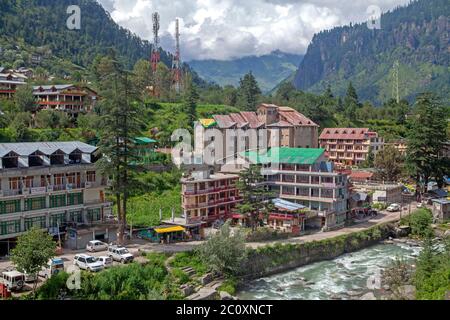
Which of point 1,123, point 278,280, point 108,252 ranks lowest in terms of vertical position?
point 278,280

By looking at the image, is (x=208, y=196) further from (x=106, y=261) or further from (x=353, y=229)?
(x=353, y=229)

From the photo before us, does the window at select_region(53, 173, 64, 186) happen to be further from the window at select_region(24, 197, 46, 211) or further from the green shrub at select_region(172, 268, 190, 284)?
the green shrub at select_region(172, 268, 190, 284)

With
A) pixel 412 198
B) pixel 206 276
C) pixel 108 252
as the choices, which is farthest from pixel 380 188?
pixel 108 252

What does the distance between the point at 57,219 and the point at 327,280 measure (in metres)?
17.7

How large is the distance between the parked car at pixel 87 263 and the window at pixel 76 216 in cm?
534

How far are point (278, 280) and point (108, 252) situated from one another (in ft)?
35.4

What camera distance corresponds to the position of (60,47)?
126m

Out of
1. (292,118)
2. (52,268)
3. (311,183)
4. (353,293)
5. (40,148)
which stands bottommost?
(353,293)

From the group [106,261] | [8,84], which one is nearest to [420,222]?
[106,261]

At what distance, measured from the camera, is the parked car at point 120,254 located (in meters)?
29.0

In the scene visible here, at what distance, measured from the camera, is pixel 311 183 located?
144 ft

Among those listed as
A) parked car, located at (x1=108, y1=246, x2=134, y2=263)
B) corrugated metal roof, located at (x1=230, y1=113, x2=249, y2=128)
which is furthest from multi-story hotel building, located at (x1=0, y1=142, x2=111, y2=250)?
corrugated metal roof, located at (x1=230, y1=113, x2=249, y2=128)

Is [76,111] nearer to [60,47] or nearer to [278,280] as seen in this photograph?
[278,280]

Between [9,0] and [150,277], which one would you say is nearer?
[150,277]
